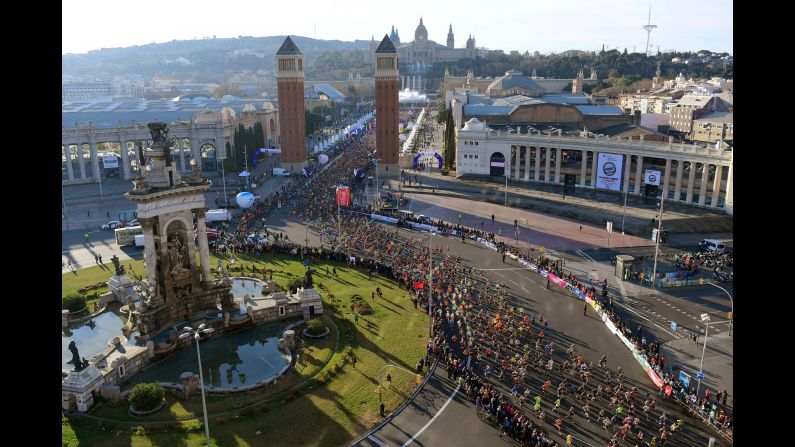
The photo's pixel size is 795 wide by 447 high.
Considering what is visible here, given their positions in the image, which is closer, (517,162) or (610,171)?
(610,171)

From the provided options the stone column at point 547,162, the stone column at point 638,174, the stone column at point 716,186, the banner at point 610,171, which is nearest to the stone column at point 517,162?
the stone column at point 547,162

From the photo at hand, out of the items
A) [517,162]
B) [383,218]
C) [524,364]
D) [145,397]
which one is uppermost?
[517,162]

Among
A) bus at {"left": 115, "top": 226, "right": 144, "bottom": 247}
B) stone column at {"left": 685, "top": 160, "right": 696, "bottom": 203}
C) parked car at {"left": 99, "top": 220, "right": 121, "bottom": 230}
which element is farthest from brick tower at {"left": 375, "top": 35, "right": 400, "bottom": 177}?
bus at {"left": 115, "top": 226, "right": 144, "bottom": 247}

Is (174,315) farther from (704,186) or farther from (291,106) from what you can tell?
(291,106)

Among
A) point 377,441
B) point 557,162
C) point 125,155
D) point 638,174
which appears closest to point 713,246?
point 638,174

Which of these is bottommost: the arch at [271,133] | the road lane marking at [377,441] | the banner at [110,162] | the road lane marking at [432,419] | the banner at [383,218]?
the road lane marking at [377,441]

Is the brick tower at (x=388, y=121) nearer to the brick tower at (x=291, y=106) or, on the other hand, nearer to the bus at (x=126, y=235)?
the brick tower at (x=291, y=106)
